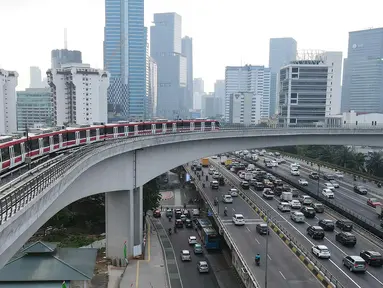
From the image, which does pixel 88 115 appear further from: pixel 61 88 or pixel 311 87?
pixel 311 87

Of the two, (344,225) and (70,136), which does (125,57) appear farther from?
(344,225)

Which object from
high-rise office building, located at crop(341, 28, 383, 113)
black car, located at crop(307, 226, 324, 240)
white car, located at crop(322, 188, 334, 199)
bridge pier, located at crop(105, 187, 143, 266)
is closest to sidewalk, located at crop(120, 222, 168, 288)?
bridge pier, located at crop(105, 187, 143, 266)

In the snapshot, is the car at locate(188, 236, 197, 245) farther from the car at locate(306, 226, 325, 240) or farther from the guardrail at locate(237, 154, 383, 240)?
the guardrail at locate(237, 154, 383, 240)

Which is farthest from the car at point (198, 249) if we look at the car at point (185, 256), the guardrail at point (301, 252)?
the guardrail at point (301, 252)

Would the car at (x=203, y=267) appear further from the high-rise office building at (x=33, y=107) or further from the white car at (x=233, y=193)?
the high-rise office building at (x=33, y=107)

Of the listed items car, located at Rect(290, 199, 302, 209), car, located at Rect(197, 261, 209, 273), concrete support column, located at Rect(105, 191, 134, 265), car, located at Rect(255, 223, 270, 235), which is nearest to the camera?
car, located at Rect(197, 261, 209, 273)

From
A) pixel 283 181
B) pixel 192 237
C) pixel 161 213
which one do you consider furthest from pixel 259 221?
pixel 283 181
